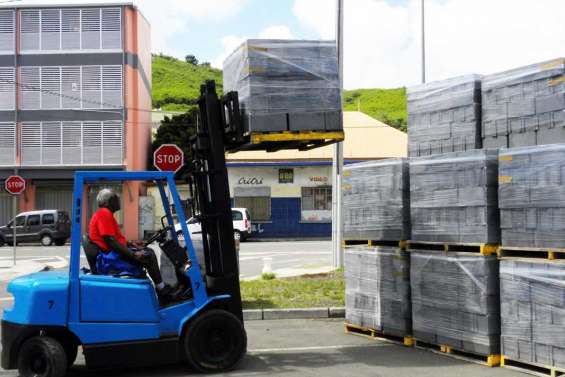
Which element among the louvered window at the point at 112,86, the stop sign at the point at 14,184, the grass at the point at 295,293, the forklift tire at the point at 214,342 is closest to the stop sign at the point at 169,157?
the grass at the point at 295,293

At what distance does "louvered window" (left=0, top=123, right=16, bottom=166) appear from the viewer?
3969 cm

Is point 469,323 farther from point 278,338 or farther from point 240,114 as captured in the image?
point 240,114

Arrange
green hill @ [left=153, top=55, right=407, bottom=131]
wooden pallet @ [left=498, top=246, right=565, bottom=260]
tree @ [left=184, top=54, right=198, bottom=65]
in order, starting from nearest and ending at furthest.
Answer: wooden pallet @ [left=498, top=246, right=565, bottom=260] → green hill @ [left=153, top=55, right=407, bottom=131] → tree @ [left=184, top=54, right=198, bottom=65]

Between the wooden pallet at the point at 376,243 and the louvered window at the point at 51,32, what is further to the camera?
the louvered window at the point at 51,32

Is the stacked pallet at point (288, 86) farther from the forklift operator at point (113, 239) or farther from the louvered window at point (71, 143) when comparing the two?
the louvered window at point (71, 143)

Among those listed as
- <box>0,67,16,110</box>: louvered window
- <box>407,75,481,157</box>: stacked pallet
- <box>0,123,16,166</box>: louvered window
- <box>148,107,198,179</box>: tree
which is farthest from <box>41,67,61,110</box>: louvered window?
<box>407,75,481,157</box>: stacked pallet

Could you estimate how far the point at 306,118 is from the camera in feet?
26.4

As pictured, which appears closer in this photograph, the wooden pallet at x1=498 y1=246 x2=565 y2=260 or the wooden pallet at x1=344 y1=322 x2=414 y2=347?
the wooden pallet at x1=498 y1=246 x2=565 y2=260

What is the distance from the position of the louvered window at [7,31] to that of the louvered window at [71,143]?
4316mm

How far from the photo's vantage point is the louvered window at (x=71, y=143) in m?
39.7

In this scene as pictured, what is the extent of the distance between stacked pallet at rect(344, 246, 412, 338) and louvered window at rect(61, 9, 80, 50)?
3317 cm

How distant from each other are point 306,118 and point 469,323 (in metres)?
2.95

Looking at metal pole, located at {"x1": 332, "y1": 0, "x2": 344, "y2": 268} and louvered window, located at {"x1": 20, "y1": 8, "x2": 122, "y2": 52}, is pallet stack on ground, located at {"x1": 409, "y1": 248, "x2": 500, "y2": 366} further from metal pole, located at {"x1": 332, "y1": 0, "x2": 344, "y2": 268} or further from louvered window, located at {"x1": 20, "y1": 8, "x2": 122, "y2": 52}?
louvered window, located at {"x1": 20, "y1": 8, "x2": 122, "y2": 52}

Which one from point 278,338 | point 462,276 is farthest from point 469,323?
point 278,338
